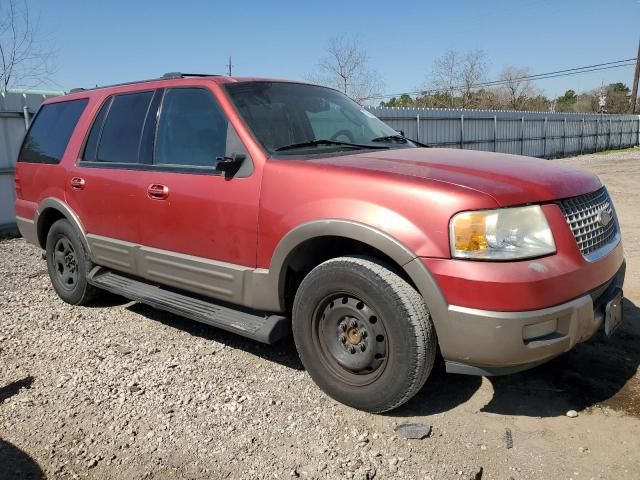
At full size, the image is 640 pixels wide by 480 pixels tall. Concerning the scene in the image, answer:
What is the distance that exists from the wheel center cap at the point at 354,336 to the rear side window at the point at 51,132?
3.34 m

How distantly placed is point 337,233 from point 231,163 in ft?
2.91

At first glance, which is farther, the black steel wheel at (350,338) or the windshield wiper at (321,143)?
the windshield wiper at (321,143)

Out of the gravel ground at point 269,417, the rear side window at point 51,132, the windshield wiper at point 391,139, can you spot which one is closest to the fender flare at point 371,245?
the gravel ground at point 269,417

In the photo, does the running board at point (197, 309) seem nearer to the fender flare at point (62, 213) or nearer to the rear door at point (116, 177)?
the rear door at point (116, 177)

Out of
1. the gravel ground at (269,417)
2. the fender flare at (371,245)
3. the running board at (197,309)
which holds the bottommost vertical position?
the gravel ground at (269,417)

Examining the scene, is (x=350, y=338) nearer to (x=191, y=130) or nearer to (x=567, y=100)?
(x=191, y=130)

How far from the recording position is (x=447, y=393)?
10.7ft

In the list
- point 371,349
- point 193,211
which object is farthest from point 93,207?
point 371,349

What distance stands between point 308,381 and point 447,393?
2.85ft

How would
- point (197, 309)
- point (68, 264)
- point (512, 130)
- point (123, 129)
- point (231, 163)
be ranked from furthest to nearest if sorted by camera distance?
point (512, 130) → point (68, 264) → point (123, 129) → point (197, 309) → point (231, 163)

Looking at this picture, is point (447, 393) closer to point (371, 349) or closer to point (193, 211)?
point (371, 349)

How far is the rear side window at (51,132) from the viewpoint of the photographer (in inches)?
192

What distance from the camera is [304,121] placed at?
3738 millimetres

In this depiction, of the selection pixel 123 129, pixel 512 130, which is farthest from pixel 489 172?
pixel 512 130
